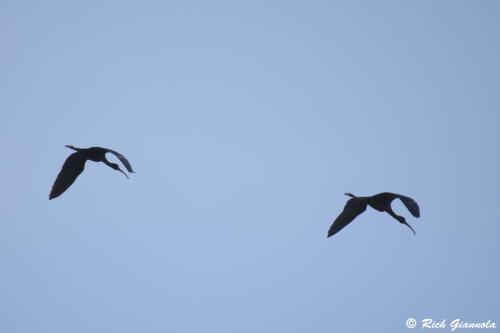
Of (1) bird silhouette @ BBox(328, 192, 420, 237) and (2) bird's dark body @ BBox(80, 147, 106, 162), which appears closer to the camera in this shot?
(1) bird silhouette @ BBox(328, 192, 420, 237)

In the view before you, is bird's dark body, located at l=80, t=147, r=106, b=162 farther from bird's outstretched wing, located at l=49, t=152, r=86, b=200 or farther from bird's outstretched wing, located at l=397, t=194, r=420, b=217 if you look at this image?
bird's outstretched wing, located at l=397, t=194, r=420, b=217

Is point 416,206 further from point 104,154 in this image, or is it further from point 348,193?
point 104,154

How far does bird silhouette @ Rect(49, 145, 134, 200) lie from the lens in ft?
95.5

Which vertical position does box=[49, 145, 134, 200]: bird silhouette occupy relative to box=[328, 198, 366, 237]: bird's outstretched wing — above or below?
below

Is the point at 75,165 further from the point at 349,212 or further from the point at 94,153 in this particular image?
the point at 349,212

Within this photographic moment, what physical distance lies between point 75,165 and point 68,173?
15.8 inches

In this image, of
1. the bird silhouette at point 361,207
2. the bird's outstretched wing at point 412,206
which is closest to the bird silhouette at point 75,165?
the bird silhouette at point 361,207

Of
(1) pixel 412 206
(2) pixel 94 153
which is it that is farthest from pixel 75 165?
(1) pixel 412 206

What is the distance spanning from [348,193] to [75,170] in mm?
9961

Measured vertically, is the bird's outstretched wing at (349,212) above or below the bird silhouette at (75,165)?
above

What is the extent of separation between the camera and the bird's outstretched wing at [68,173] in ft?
95.2

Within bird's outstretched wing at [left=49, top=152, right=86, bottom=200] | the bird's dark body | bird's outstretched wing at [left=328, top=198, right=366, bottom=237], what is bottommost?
bird's outstretched wing at [left=49, top=152, right=86, bottom=200]

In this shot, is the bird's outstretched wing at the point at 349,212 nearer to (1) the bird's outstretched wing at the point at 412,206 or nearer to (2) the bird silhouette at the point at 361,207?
(2) the bird silhouette at the point at 361,207

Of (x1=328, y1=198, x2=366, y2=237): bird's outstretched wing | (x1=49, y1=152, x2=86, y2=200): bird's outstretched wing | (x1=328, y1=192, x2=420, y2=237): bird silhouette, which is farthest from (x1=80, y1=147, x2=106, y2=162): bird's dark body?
(x1=328, y1=198, x2=366, y2=237): bird's outstretched wing
